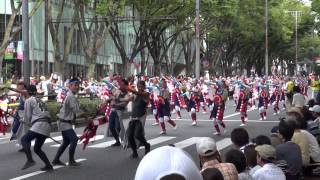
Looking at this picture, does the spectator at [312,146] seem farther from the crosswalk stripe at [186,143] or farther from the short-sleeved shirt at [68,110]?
the crosswalk stripe at [186,143]

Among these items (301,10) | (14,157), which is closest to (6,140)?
(14,157)

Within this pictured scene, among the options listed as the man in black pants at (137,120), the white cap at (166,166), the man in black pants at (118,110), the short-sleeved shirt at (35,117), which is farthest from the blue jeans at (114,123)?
the white cap at (166,166)

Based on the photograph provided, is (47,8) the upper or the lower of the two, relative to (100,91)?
upper

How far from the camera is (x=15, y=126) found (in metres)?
15.9

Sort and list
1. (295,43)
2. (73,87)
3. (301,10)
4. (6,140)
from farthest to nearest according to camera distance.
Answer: (295,43) < (301,10) < (6,140) < (73,87)

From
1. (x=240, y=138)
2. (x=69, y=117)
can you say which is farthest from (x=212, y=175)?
(x=69, y=117)

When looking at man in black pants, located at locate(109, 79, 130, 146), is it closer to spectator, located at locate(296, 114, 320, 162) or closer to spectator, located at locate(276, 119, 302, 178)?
spectator, located at locate(296, 114, 320, 162)

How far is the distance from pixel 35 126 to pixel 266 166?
6.27 m

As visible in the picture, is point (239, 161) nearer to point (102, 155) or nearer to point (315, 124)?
point (315, 124)

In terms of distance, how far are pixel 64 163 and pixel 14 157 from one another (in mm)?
1648

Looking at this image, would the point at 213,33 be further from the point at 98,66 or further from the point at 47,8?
the point at 47,8

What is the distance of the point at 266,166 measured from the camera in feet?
21.6

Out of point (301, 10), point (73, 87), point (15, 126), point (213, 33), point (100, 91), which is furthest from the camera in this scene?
point (301, 10)

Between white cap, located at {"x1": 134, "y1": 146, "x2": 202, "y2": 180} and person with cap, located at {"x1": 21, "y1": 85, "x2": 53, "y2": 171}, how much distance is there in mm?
8965
